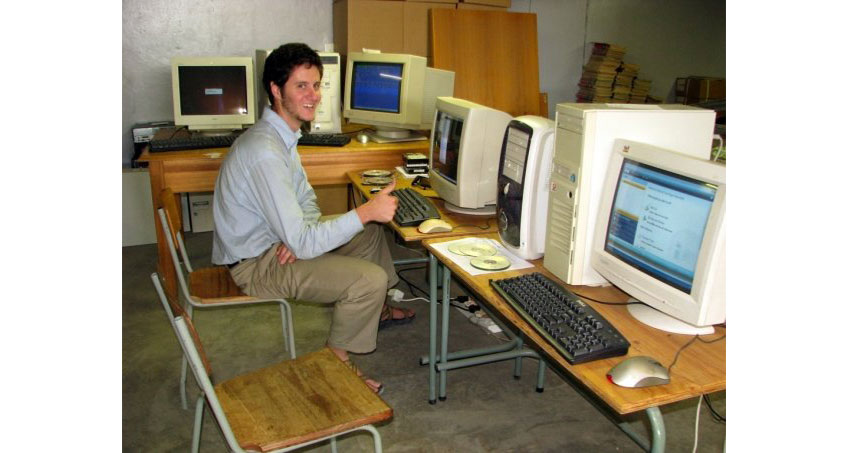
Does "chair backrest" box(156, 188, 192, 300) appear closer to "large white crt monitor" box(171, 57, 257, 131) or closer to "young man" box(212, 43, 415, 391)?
"young man" box(212, 43, 415, 391)

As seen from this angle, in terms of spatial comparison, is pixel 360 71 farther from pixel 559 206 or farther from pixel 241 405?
pixel 241 405

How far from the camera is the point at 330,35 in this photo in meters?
4.81

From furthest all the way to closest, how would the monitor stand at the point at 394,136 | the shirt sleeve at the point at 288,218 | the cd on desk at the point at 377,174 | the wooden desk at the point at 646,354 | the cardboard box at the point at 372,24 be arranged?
the cardboard box at the point at 372,24, the monitor stand at the point at 394,136, the cd on desk at the point at 377,174, the shirt sleeve at the point at 288,218, the wooden desk at the point at 646,354

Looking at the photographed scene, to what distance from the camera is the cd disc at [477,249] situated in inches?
81.0

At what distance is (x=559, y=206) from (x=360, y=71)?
230cm

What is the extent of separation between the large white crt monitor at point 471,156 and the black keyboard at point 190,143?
5.03ft

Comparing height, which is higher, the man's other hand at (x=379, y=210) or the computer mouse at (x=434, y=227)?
the man's other hand at (x=379, y=210)

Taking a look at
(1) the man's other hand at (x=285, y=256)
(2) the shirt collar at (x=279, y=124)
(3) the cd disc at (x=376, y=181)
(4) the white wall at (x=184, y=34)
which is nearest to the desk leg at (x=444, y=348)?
(1) the man's other hand at (x=285, y=256)

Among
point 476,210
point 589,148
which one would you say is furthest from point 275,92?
point 589,148

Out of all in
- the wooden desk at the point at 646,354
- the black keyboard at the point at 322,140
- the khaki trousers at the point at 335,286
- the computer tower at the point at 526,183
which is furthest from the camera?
the black keyboard at the point at 322,140

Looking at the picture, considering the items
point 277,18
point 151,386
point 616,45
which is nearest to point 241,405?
point 151,386

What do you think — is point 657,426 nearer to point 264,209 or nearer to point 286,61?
point 264,209

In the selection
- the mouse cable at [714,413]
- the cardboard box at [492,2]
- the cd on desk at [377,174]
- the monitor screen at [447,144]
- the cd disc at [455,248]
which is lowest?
the mouse cable at [714,413]

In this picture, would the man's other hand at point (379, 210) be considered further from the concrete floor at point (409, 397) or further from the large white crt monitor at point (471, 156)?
the concrete floor at point (409, 397)
